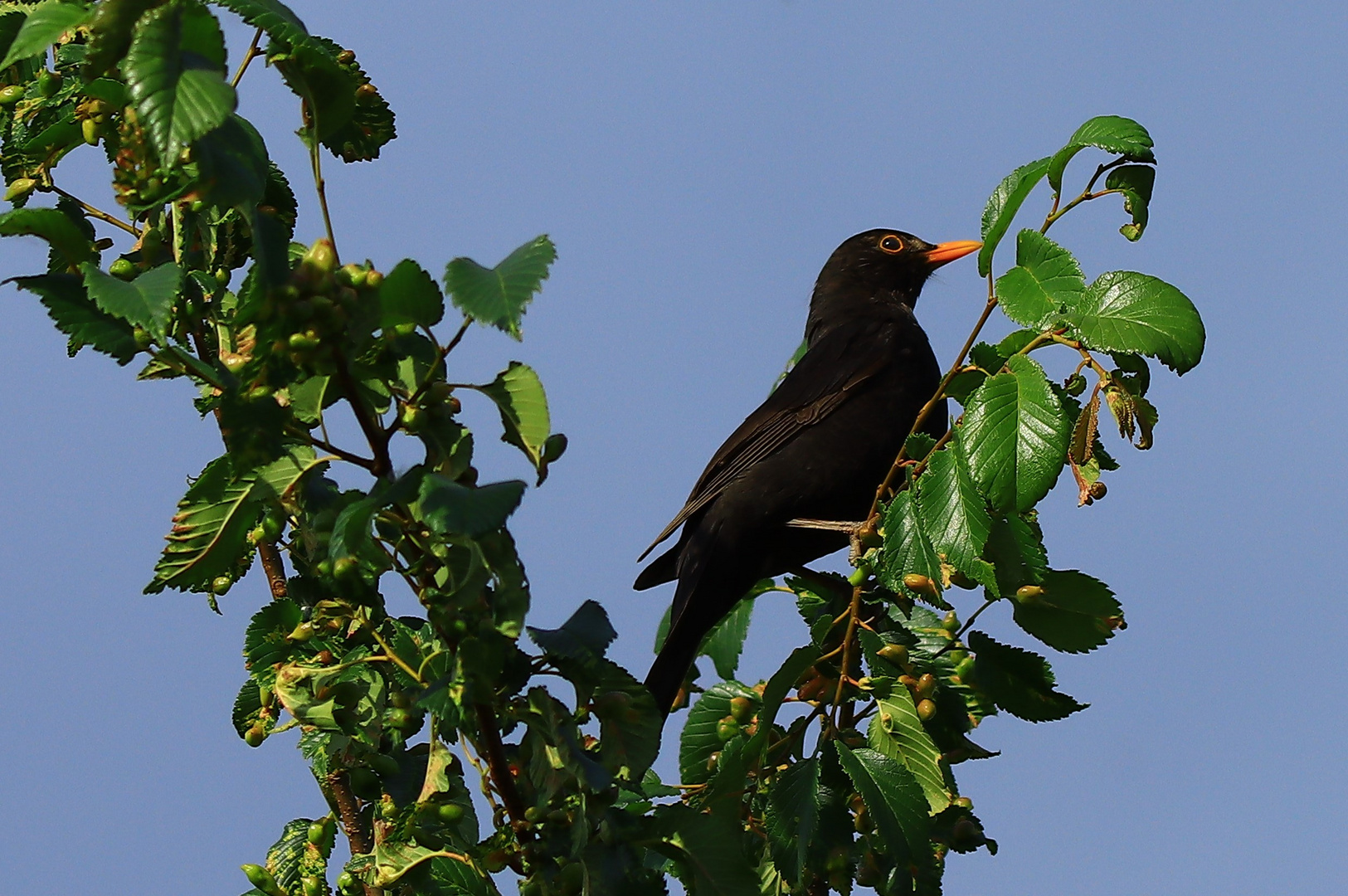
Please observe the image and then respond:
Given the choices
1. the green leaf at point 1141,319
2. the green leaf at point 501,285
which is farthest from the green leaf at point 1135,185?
the green leaf at point 501,285

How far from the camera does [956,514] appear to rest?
2475 mm

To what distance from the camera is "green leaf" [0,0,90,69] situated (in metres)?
1.90

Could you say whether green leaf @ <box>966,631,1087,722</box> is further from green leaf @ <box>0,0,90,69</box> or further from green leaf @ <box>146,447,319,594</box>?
green leaf @ <box>0,0,90,69</box>

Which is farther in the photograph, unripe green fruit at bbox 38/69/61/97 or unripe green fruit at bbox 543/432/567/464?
unripe green fruit at bbox 38/69/61/97

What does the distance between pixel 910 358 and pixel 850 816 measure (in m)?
2.54

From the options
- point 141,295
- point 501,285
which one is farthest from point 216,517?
point 501,285

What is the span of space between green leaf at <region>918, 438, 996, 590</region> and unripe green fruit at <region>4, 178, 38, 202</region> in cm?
181

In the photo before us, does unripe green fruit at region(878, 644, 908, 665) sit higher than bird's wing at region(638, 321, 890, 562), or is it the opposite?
bird's wing at region(638, 321, 890, 562)

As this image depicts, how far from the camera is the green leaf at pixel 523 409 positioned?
1.98 m

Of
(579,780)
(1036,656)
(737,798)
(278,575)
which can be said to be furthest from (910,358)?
(579,780)

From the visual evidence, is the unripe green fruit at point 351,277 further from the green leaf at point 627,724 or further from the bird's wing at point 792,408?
the bird's wing at point 792,408

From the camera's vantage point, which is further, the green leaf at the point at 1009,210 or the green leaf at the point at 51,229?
the green leaf at the point at 1009,210

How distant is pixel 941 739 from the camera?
9.87 ft

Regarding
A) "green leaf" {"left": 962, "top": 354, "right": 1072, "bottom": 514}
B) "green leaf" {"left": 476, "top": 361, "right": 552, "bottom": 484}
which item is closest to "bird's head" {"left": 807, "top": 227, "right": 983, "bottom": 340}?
"green leaf" {"left": 962, "top": 354, "right": 1072, "bottom": 514}
